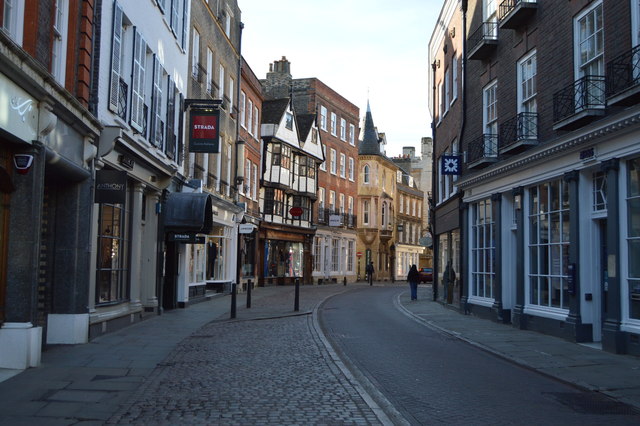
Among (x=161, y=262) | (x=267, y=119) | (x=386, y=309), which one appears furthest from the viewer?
(x=267, y=119)

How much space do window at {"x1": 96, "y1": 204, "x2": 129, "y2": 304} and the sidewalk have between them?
8.00m

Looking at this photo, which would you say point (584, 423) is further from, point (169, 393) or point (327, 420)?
point (169, 393)

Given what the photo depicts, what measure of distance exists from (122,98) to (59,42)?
307 centimetres

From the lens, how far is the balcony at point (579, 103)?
13.1 metres

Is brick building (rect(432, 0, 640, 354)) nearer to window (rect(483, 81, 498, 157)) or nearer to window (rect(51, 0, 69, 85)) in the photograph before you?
window (rect(483, 81, 498, 157))

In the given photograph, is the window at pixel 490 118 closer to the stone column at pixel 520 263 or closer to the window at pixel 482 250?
the window at pixel 482 250

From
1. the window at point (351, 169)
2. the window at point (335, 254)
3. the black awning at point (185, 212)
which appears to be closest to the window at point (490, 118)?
the black awning at point (185, 212)

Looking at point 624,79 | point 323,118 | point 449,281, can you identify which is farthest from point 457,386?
point 323,118

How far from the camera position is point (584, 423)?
23.9ft

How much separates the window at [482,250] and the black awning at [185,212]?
27.7 feet

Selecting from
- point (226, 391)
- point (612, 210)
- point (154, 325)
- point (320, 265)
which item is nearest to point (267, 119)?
point (320, 265)

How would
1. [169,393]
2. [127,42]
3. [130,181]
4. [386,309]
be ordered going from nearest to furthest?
[169,393]
[127,42]
[130,181]
[386,309]

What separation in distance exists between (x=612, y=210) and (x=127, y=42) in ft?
36.0

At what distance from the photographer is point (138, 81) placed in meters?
15.9
